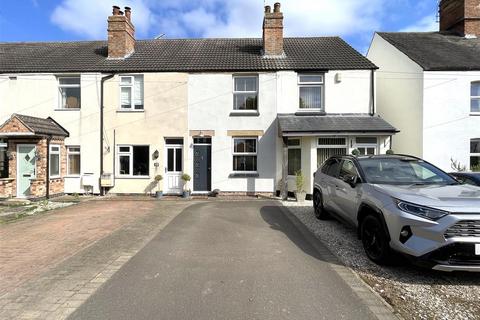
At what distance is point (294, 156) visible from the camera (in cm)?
1452

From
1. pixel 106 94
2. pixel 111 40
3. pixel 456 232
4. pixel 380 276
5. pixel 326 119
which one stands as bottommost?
pixel 380 276

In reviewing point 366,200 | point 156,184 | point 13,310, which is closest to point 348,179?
point 366,200

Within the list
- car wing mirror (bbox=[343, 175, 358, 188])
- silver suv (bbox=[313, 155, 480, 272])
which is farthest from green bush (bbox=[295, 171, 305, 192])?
car wing mirror (bbox=[343, 175, 358, 188])

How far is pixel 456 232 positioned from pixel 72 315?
466 centimetres

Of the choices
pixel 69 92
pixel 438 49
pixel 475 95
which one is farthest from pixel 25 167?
pixel 438 49

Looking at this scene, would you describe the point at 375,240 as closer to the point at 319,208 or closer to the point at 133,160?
the point at 319,208

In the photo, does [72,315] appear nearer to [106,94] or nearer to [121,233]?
[121,233]

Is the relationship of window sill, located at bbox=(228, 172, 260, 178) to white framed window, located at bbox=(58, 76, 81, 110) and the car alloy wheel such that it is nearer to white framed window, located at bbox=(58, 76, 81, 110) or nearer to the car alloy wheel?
white framed window, located at bbox=(58, 76, 81, 110)

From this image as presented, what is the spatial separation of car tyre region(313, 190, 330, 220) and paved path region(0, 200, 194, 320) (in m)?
4.01

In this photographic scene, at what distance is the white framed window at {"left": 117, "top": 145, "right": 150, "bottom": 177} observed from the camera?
14.9m

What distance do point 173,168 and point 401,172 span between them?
35.0 feet

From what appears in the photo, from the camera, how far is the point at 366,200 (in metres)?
5.59

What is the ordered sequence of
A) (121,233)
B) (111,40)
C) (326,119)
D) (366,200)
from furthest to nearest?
1. (111,40)
2. (326,119)
3. (121,233)
4. (366,200)

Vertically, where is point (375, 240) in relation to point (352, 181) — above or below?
below
